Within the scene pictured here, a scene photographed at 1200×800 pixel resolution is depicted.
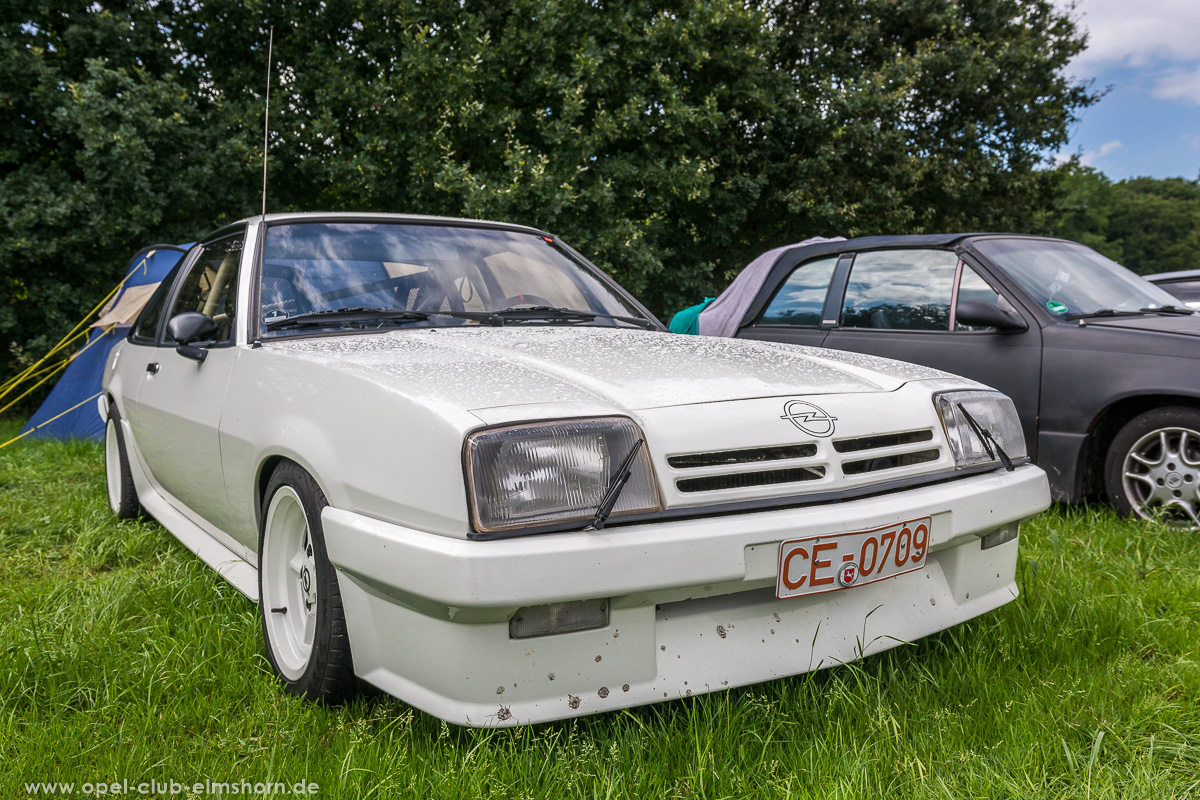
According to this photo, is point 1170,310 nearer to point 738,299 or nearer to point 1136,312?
point 1136,312

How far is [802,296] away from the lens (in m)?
4.91

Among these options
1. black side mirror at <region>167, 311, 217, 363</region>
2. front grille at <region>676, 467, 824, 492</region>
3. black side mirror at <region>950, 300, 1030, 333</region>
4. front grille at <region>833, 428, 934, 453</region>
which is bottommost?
front grille at <region>676, 467, 824, 492</region>

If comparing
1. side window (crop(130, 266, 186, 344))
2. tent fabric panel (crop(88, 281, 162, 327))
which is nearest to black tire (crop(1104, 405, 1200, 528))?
side window (crop(130, 266, 186, 344))

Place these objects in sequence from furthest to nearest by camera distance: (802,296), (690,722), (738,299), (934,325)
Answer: (738,299), (802,296), (934,325), (690,722)

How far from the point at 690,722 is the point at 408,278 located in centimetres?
168

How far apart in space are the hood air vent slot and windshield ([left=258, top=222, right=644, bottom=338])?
1.17m

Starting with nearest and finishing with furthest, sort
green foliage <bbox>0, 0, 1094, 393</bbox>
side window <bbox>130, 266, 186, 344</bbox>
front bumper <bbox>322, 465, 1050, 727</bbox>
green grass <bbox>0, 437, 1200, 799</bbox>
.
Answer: front bumper <bbox>322, 465, 1050, 727</bbox> → green grass <bbox>0, 437, 1200, 799</bbox> → side window <bbox>130, 266, 186, 344</bbox> → green foliage <bbox>0, 0, 1094, 393</bbox>

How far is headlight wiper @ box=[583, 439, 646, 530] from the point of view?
5.25ft

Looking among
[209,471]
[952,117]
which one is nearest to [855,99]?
[952,117]

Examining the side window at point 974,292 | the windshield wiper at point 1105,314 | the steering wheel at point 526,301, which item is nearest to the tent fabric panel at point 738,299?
the side window at point 974,292

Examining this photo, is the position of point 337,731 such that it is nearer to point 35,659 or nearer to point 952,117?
point 35,659

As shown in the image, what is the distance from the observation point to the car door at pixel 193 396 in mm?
2627

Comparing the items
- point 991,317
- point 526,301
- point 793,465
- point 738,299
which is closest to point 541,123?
point 738,299

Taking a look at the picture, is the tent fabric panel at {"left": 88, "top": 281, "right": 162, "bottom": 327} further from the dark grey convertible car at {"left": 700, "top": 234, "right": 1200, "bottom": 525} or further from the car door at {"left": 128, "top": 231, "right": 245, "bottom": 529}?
the dark grey convertible car at {"left": 700, "top": 234, "right": 1200, "bottom": 525}
